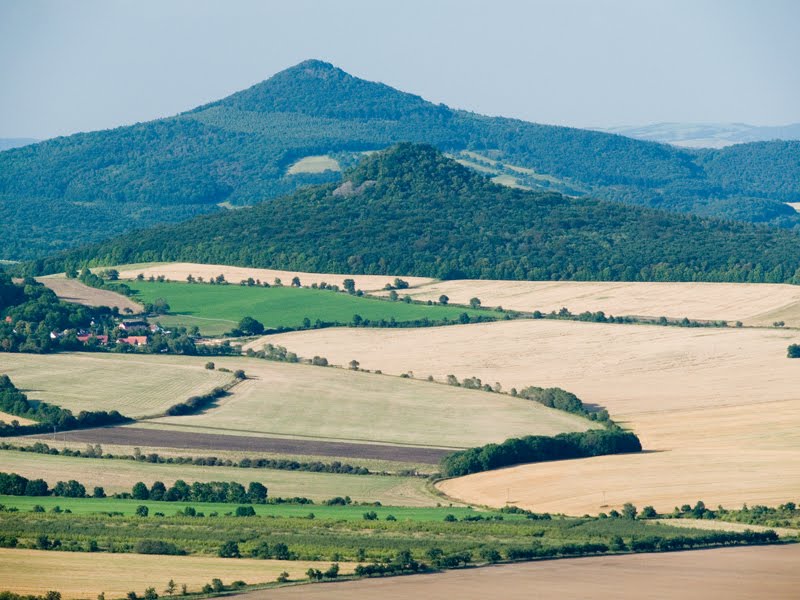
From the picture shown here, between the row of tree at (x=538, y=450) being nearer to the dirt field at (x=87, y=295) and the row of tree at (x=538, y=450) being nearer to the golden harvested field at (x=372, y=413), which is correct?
the golden harvested field at (x=372, y=413)

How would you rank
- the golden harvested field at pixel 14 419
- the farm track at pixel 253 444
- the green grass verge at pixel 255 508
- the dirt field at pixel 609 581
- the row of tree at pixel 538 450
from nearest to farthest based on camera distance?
the dirt field at pixel 609 581, the green grass verge at pixel 255 508, the row of tree at pixel 538 450, the farm track at pixel 253 444, the golden harvested field at pixel 14 419

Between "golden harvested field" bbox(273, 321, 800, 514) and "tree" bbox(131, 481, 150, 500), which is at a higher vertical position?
"golden harvested field" bbox(273, 321, 800, 514)

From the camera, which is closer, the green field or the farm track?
the farm track

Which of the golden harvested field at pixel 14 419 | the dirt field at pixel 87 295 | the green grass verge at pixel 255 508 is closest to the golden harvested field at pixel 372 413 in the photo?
the golden harvested field at pixel 14 419

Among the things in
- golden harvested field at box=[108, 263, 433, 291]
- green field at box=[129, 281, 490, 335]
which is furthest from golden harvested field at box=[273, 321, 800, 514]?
golden harvested field at box=[108, 263, 433, 291]

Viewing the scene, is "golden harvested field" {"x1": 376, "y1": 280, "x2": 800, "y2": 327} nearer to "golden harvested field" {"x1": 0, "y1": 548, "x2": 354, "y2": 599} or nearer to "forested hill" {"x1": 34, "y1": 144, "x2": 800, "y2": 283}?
"forested hill" {"x1": 34, "y1": 144, "x2": 800, "y2": 283}

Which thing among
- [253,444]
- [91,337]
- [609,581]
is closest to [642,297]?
[91,337]

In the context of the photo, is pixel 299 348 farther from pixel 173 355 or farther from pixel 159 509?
pixel 159 509
